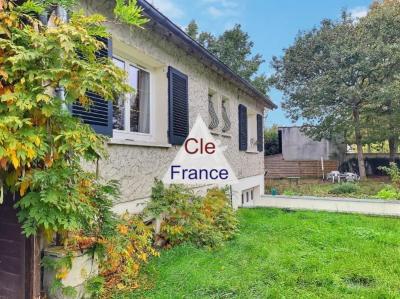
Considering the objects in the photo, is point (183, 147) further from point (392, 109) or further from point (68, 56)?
point (392, 109)

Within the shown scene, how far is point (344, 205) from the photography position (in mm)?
12164

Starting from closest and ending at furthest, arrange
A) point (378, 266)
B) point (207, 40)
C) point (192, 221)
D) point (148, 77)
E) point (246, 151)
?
point (378, 266) < point (192, 221) < point (148, 77) < point (246, 151) < point (207, 40)

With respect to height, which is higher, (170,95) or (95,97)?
(170,95)

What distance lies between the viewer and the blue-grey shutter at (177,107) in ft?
24.8

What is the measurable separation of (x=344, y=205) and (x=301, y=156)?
20.9 meters

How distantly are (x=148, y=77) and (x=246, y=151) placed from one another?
25.0ft

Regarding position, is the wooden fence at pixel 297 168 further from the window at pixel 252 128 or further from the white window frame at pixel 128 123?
the white window frame at pixel 128 123

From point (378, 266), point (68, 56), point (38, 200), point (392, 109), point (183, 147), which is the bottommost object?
point (378, 266)

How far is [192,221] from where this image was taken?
6.93m

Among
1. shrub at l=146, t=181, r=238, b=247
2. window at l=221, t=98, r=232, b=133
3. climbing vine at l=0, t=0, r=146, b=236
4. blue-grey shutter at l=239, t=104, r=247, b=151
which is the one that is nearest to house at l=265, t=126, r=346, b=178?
blue-grey shutter at l=239, t=104, r=247, b=151

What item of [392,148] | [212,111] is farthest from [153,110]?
[392,148]

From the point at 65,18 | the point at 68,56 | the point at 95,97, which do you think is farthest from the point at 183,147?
the point at 68,56

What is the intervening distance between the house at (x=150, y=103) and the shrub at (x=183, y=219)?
13.9 inches

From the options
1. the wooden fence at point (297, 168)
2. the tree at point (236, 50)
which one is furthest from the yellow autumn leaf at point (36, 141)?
the wooden fence at point (297, 168)
